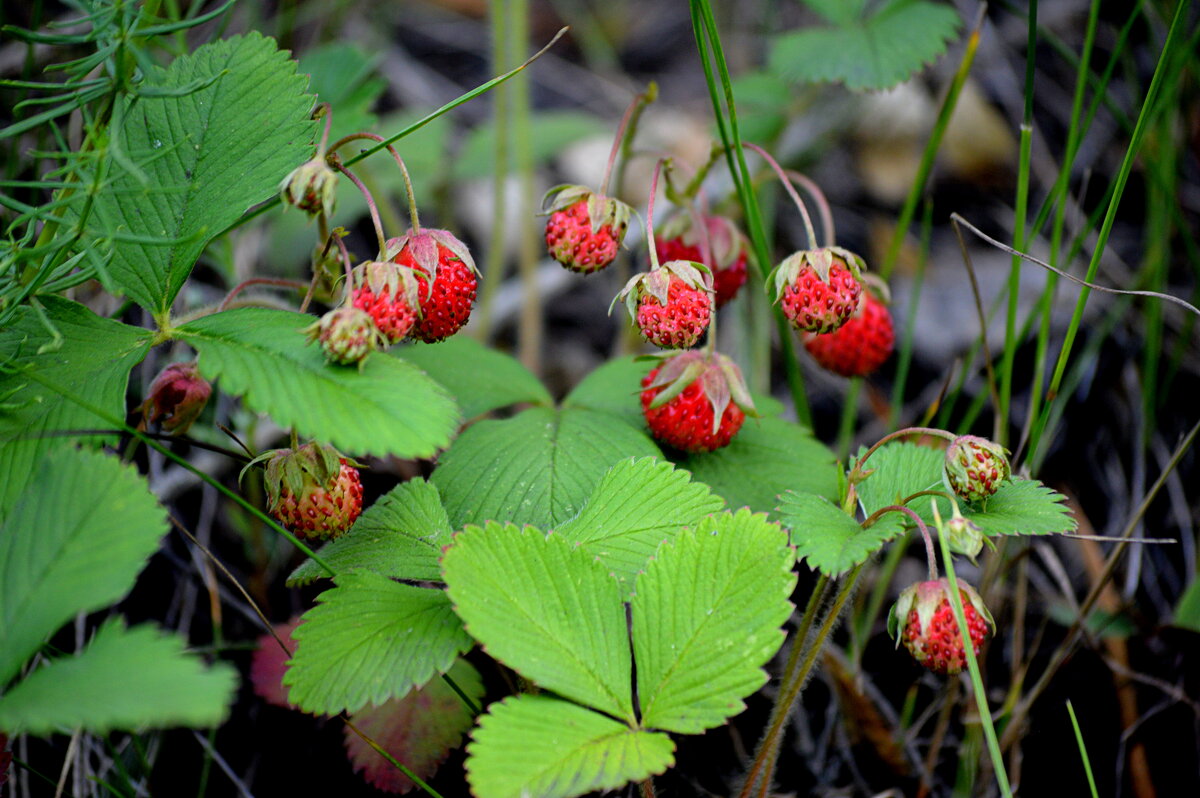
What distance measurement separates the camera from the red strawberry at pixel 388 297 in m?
1.15

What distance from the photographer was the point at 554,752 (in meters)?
0.99

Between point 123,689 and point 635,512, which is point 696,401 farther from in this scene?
point 123,689

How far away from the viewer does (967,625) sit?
44.2 inches

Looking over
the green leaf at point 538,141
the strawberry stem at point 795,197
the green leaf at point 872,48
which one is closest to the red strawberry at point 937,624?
the strawberry stem at point 795,197

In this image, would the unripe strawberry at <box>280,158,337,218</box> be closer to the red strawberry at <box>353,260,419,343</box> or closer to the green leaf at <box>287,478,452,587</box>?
the red strawberry at <box>353,260,419,343</box>

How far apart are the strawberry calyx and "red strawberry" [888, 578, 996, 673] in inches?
14.4

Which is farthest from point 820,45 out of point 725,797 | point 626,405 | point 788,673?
point 725,797

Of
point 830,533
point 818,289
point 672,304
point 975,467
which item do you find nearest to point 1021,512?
point 975,467

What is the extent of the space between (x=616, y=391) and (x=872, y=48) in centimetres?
97

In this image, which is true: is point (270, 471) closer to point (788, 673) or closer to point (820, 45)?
point (788, 673)

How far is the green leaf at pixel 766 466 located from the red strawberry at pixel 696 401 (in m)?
0.05

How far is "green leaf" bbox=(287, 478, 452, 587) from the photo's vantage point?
119cm

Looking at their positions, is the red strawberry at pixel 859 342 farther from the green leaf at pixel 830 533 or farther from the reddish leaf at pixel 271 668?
the reddish leaf at pixel 271 668

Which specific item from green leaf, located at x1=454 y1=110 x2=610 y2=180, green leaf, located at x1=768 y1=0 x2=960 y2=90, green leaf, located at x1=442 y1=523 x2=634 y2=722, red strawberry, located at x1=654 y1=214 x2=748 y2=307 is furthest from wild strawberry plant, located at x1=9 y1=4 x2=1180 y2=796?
green leaf, located at x1=454 y1=110 x2=610 y2=180
